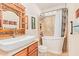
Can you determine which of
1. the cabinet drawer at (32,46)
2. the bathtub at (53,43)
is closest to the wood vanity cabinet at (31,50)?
the cabinet drawer at (32,46)

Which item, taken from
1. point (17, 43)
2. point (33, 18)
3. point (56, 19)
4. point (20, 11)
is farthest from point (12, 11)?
point (56, 19)

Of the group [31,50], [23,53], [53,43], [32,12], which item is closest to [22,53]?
[23,53]

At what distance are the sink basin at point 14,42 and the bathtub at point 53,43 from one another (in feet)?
0.56

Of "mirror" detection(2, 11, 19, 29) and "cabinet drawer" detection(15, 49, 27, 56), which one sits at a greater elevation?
"mirror" detection(2, 11, 19, 29)

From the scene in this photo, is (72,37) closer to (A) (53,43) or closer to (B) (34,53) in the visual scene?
(A) (53,43)

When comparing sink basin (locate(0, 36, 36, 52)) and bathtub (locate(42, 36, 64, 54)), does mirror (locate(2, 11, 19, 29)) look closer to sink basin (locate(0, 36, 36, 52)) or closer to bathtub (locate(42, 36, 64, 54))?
sink basin (locate(0, 36, 36, 52))

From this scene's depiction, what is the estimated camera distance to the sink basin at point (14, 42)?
1.20 meters

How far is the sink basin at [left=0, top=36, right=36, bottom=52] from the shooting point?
1.20 meters

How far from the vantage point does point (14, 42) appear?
1293mm

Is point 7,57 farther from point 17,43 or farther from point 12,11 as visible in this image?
point 12,11

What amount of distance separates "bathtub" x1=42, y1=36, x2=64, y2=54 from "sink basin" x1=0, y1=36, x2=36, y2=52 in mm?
171

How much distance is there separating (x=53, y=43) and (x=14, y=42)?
497 mm

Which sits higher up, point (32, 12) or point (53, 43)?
point (32, 12)

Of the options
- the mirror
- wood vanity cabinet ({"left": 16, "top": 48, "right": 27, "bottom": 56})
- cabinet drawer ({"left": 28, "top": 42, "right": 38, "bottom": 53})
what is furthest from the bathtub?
the mirror
